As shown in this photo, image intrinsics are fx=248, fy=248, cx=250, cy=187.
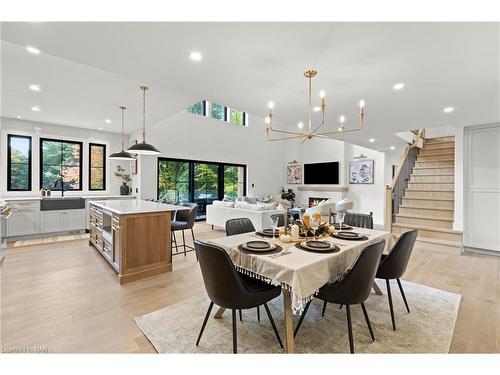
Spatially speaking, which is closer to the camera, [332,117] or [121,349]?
[121,349]

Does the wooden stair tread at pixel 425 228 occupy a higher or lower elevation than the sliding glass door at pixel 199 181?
lower

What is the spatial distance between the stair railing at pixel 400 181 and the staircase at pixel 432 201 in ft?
0.37

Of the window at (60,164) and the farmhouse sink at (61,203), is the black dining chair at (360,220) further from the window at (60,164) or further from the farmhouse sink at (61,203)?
the window at (60,164)

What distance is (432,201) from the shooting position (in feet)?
18.9

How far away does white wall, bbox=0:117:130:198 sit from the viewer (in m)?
A: 5.41

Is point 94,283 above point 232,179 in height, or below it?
below

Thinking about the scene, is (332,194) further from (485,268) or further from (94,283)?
(94,283)

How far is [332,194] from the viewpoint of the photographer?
959 centimetres

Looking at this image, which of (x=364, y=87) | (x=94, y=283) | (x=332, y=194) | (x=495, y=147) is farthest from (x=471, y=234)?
(x=94, y=283)

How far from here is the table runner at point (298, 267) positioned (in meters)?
1.64

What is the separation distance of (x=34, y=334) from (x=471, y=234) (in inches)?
260

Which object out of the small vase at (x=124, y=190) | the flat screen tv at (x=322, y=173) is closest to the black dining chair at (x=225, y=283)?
the small vase at (x=124, y=190)

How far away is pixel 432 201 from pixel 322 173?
14.7ft
